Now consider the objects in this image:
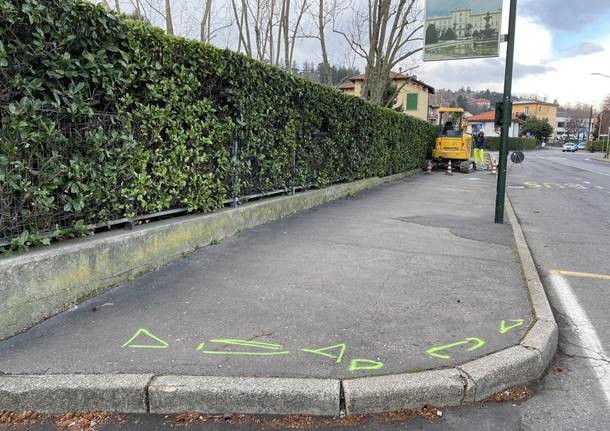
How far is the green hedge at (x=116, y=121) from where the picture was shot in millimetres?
3654

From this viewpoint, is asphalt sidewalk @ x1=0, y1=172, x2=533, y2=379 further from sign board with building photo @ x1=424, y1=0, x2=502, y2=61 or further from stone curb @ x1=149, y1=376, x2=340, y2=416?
sign board with building photo @ x1=424, y1=0, x2=502, y2=61

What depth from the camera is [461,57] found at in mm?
12648

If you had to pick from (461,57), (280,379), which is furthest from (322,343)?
(461,57)

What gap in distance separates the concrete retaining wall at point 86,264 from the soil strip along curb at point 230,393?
2.90 ft

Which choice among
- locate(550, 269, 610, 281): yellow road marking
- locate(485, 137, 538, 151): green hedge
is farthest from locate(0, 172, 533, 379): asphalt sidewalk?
locate(485, 137, 538, 151): green hedge

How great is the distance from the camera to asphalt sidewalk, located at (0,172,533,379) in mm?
3186

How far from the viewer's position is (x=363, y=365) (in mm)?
3146

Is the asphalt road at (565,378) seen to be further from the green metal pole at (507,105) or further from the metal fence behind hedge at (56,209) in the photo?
the metal fence behind hedge at (56,209)

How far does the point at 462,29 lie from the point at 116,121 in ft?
32.1

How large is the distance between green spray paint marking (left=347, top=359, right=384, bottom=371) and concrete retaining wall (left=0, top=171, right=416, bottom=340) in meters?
2.60

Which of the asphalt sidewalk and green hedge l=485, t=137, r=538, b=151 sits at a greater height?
green hedge l=485, t=137, r=538, b=151

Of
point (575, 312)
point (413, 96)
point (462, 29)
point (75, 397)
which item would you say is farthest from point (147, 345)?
point (413, 96)

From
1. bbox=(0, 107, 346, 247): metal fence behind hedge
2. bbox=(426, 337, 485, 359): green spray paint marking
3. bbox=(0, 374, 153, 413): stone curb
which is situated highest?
bbox=(0, 107, 346, 247): metal fence behind hedge

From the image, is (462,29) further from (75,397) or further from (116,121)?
(75,397)
